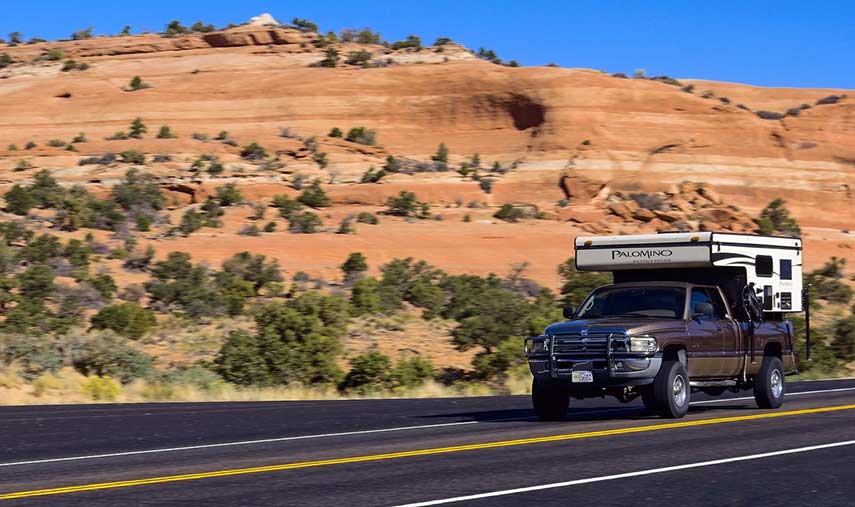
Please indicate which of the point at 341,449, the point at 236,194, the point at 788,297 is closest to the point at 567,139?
the point at 236,194

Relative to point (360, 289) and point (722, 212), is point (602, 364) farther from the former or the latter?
point (722, 212)

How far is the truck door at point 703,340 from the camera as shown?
54.5ft

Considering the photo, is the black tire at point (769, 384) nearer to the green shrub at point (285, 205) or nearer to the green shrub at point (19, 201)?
the green shrub at point (285, 205)

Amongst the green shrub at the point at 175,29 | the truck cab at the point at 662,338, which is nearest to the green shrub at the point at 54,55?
the green shrub at the point at 175,29

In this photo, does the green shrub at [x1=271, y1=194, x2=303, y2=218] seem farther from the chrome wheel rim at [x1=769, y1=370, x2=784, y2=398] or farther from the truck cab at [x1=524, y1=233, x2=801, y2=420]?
the chrome wheel rim at [x1=769, y1=370, x2=784, y2=398]

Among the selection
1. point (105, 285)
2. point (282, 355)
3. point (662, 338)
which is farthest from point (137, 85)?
point (662, 338)

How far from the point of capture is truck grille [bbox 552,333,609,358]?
15.8m

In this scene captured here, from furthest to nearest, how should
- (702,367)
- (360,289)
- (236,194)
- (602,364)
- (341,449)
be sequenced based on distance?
1. (236,194)
2. (360,289)
3. (702,367)
4. (602,364)
5. (341,449)

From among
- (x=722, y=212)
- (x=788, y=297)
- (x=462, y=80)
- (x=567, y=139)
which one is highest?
(x=462, y=80)

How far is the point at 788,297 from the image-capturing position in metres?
19.0

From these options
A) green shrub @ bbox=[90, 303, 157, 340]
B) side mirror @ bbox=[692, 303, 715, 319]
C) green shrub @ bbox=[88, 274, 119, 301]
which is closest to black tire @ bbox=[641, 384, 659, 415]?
side mirror @ bbox=[692, 303, 715, 319]

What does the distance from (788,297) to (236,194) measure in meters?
47.1

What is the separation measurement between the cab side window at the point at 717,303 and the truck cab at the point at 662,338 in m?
0.02

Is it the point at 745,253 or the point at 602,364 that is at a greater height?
the point at 745,253
